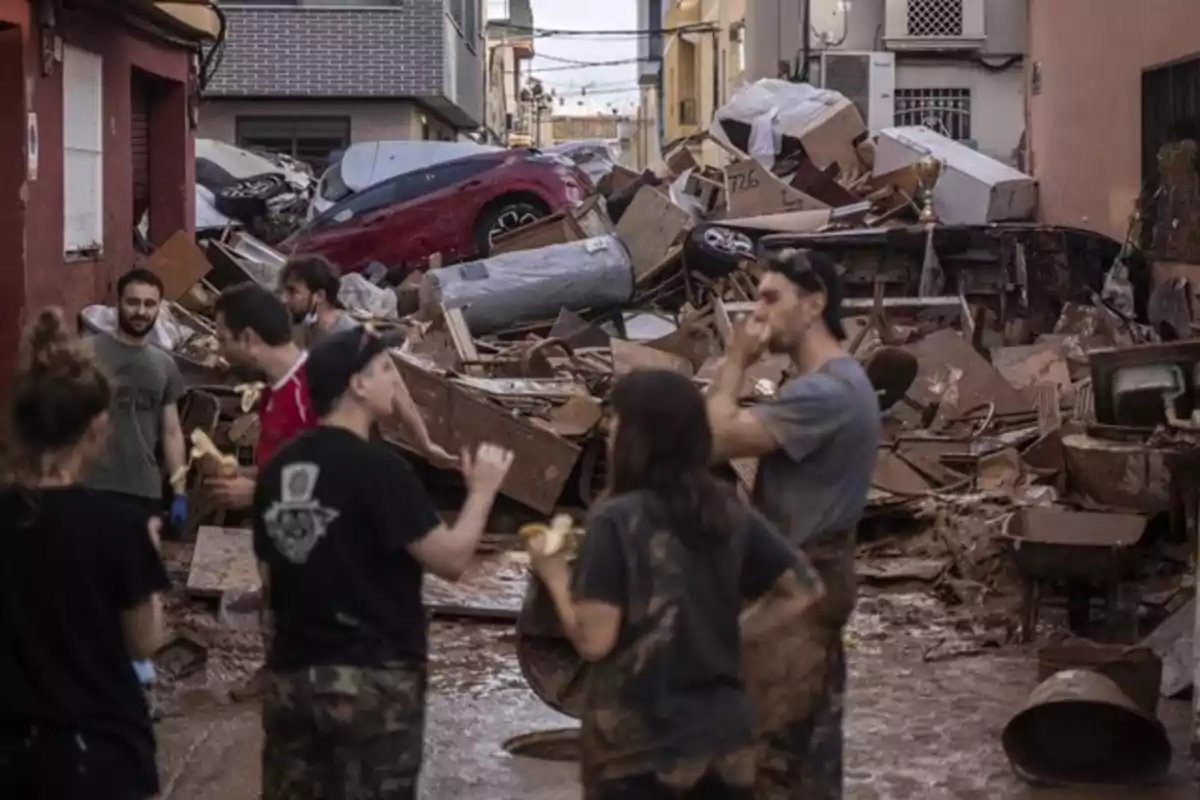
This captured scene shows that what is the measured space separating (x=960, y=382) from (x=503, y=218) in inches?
341

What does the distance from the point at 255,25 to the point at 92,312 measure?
52.0 ft

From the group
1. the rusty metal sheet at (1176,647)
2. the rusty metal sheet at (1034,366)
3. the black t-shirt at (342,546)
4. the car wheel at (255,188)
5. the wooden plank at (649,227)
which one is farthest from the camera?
the car wheel at (255,188)

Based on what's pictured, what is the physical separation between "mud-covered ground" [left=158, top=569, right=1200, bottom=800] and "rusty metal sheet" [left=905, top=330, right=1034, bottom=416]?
12.1ft

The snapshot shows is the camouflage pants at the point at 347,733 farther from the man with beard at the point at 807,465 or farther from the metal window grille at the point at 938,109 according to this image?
the metal window grille at the point at 938,109

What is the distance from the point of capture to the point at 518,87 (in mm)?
75875

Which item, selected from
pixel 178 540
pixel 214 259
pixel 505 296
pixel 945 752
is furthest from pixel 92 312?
pixel 945 752

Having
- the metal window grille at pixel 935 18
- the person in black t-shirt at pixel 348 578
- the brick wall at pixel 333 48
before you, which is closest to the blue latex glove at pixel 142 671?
the person in black t-shirt at pixel 348 578

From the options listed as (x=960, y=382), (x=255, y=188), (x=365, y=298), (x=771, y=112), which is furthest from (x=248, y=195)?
(x=960, y=382)

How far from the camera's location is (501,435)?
11.3 meters

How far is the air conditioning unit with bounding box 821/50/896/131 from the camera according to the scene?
27031 mm

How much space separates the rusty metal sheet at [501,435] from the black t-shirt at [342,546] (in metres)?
6.81

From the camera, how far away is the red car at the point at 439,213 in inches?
820

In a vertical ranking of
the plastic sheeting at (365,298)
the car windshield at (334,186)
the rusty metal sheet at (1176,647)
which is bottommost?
the rusty metal sheet at (1176,647)

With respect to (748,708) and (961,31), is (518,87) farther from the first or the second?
(748,708)
